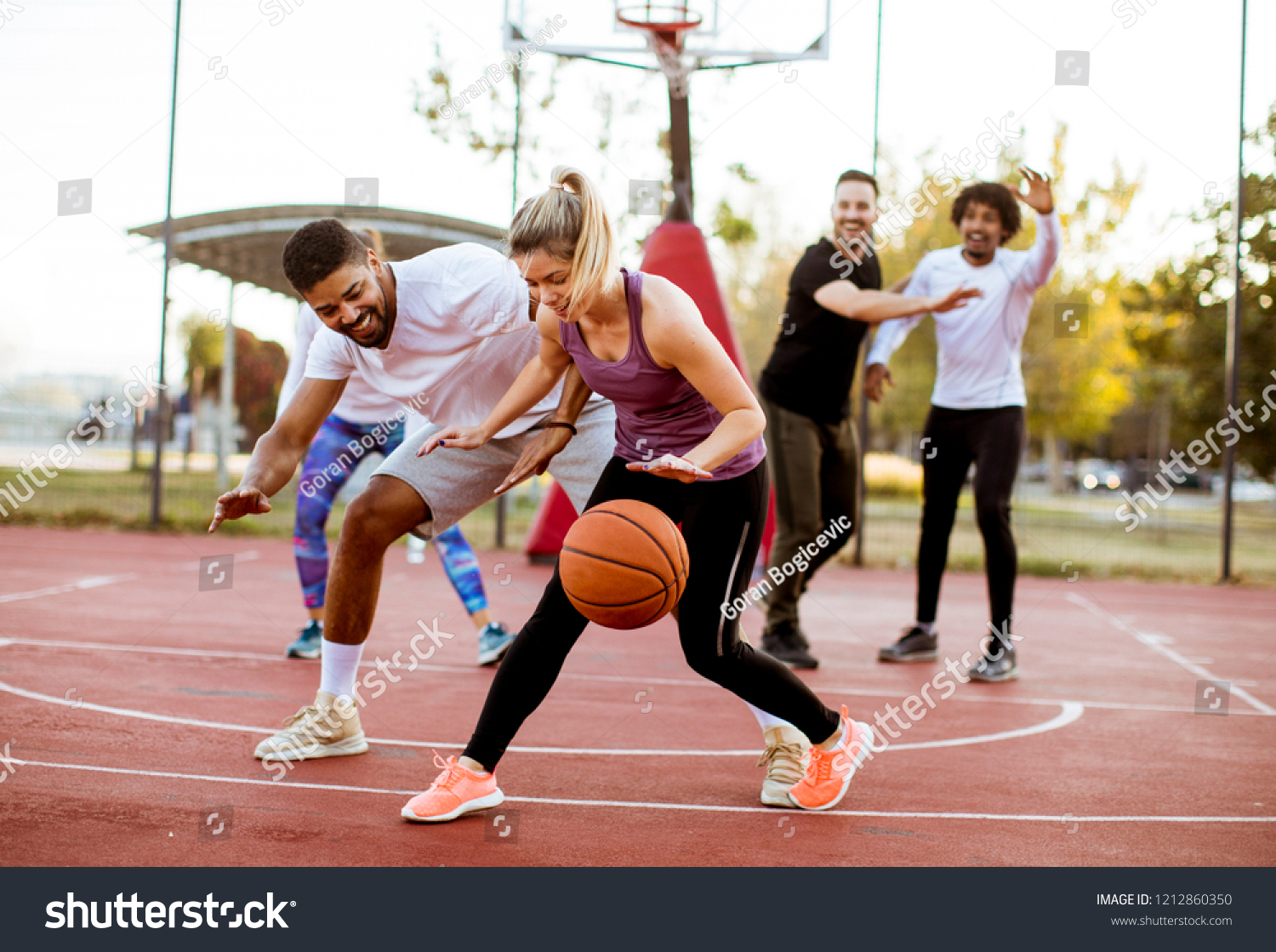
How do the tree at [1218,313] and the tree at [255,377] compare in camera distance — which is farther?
the tree at [255,377]

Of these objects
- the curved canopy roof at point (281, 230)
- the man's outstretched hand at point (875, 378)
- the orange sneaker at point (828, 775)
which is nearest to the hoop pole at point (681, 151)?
the curved canopy roof at point (281, 230)

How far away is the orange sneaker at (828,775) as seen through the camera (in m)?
3.21

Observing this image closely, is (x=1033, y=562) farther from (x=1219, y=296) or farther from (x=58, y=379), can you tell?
(x=58, y=379)

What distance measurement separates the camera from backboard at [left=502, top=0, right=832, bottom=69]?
31.3 ft

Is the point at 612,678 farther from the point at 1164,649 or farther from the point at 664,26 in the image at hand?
the point at 664,26

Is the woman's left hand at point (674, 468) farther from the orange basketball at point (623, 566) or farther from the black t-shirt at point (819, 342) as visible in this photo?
the black t-shirt at point (819, 342)

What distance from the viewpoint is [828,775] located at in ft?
10.6

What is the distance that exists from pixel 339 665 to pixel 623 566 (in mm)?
1293

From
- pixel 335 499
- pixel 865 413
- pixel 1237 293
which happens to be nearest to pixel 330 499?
pixel 335 499

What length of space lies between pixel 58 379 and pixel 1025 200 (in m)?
10.1

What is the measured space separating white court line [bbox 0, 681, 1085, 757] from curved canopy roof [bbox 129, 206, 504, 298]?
7.16m

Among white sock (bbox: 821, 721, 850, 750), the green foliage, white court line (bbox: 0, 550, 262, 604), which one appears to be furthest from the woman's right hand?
the green foliage

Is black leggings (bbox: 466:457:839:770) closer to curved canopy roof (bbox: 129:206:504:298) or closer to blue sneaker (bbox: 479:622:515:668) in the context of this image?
blue sneaker (bbox: 479:622:515:668)

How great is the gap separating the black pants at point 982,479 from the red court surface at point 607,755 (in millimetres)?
563
